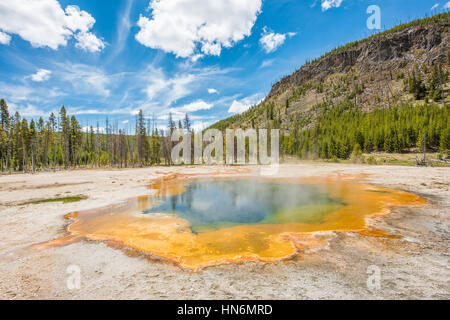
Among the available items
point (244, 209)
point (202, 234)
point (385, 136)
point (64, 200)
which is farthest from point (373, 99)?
point (64, 200)

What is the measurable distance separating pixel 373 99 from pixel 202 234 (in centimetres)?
13894

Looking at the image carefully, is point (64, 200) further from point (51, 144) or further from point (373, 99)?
point (373, 99)

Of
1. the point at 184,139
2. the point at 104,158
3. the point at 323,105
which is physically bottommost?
the point at 104,158

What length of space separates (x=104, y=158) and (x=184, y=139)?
3048 cm

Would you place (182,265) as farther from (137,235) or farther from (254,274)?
(137,235)

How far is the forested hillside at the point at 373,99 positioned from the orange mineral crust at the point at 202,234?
59453 mm

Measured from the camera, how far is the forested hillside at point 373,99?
60969 mm

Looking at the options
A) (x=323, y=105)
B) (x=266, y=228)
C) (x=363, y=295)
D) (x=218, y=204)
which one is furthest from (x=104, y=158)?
(x=323, y=105)

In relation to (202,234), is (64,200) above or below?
above

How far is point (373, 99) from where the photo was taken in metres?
110

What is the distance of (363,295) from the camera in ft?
13.1

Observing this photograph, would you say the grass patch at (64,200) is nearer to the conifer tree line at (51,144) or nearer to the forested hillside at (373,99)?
the conifer tree line at (51,144)

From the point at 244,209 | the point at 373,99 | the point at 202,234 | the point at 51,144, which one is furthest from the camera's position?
the point at 373,99

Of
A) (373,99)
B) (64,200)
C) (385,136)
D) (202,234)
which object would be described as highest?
(373,99)
